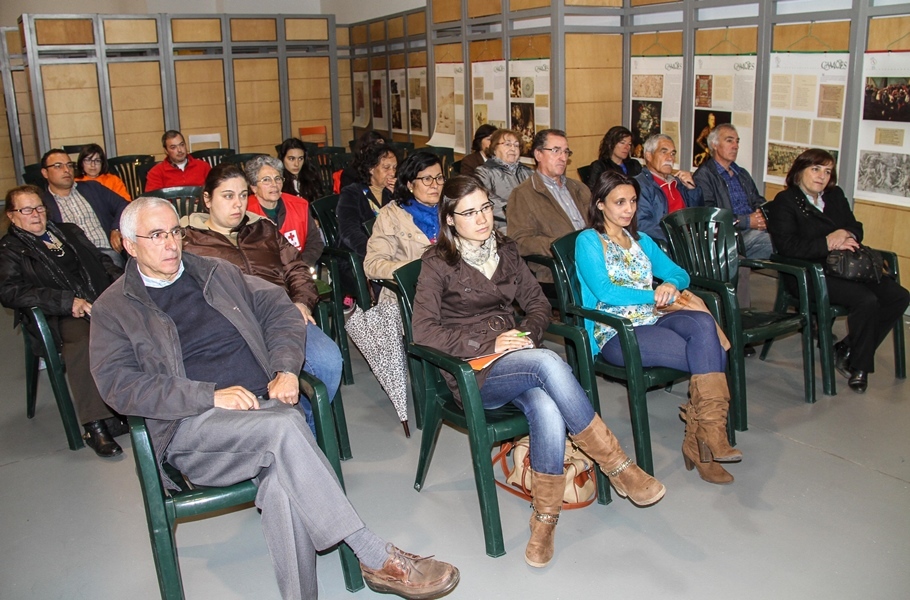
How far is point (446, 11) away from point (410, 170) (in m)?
4.48

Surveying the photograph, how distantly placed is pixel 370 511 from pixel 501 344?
829 mm

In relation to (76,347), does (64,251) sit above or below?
above

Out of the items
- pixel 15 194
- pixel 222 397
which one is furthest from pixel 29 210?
pixel 222 397

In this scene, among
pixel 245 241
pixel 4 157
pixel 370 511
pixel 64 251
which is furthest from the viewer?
pixel 4 157

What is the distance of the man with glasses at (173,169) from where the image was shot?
647cm

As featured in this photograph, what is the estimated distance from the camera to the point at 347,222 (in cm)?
441

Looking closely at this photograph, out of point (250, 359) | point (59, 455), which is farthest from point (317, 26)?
point (250, 359)

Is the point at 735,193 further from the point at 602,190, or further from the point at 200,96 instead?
the point at 200,96

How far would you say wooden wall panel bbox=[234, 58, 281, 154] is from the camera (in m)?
9.25

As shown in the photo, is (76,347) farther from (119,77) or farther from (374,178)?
(119,77)

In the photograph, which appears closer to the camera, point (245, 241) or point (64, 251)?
point (245, 241)

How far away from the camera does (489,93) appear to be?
293 inches

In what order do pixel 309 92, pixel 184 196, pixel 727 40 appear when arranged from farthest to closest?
pixel 309 92 → pixel 727 40 → pixel 184 196

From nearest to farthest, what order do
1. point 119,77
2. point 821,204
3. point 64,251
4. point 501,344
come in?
point 501,344 → point 64,251 → point 821,204 → point 119,77
